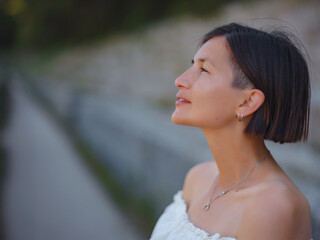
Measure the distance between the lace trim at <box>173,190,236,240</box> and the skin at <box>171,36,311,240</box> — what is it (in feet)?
0.09

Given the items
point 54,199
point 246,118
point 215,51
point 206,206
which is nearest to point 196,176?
point 206,206

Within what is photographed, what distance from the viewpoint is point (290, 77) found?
1.64 meters

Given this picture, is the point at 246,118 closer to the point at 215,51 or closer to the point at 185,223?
the point at 215,51

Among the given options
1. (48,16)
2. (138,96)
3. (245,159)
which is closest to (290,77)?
(245,159)

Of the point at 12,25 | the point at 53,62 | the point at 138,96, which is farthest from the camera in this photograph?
the point at 12,25

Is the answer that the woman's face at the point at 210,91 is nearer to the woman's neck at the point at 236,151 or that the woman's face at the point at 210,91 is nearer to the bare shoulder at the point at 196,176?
the woman's neck at the point at 236,151

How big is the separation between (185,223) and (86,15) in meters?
17.1

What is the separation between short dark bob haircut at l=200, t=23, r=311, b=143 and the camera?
1633 millimetres

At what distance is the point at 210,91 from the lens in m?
1.73

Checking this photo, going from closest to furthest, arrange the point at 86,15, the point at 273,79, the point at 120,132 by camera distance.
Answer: the point at 273,79
the point at 120,132
the point at 86,15

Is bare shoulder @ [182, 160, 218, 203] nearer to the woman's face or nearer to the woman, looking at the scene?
the woman

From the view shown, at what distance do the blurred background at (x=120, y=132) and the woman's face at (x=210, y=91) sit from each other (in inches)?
16.5

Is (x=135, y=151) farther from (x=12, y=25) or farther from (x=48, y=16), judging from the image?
(x=12, y=25)

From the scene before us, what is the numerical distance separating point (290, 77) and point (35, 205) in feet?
17.5
